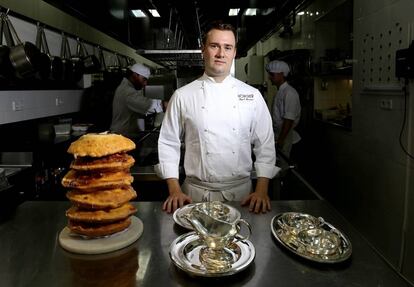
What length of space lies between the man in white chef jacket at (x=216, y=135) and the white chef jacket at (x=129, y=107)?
2670 millimetres

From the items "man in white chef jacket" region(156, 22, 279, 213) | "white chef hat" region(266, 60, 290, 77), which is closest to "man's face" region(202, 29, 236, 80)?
"man in white chef jacket" region(156, 22, 279, 213)

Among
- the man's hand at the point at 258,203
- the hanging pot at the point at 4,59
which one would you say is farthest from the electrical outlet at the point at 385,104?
the hanging pot at the point at 4,59

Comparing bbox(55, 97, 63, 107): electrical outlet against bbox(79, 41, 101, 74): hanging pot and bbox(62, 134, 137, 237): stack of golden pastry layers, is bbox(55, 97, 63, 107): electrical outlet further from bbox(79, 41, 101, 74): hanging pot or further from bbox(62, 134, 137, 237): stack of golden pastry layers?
bbox(62, 134, 137, 237): stack of golden pastry layers

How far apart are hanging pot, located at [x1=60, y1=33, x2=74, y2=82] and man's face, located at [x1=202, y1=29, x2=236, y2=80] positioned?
10.4 feet

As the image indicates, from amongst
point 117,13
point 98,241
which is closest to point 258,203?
point 98,241

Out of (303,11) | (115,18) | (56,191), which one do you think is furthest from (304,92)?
(56,191)

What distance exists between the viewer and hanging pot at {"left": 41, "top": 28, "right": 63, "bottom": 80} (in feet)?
13.6

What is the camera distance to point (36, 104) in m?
4.28

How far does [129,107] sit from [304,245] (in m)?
3.87

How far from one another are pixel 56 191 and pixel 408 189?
274 centimetres

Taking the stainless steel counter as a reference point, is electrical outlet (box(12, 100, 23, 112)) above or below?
above

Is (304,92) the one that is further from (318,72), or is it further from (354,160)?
(354,160)

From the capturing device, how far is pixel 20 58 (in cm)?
328

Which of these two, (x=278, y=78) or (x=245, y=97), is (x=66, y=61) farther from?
(x=245, y=97)
